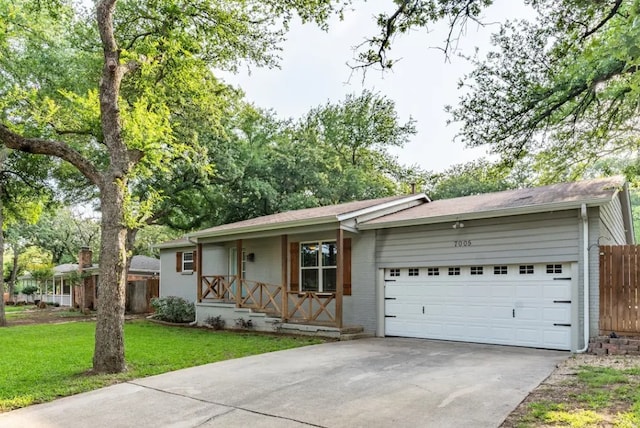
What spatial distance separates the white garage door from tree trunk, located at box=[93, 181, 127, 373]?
6832 millimetres

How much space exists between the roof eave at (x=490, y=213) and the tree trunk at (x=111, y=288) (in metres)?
6.39

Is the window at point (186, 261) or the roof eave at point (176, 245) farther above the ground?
the roof eave at point (176, 245)

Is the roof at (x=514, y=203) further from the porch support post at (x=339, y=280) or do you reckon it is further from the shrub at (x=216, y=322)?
the shrub at (x=216, y=322)

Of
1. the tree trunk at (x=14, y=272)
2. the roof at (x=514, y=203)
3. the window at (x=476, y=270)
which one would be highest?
the roof at (x=514, y=203)

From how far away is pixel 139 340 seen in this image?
36.5 ft

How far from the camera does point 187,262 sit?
61.8 feet

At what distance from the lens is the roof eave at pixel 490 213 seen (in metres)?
8.79

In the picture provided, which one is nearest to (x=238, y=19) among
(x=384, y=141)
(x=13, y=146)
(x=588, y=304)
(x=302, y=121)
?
(x=13, y=146)

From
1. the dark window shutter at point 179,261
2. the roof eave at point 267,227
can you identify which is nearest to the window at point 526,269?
the roof eave at point 267,227

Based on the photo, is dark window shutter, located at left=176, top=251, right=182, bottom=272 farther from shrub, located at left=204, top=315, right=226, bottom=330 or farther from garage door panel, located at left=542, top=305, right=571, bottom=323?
garage door panel, located at left=542, top=305, right=571, bottom=323

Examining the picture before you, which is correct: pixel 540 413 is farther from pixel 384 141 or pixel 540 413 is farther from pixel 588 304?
pixel 384 141

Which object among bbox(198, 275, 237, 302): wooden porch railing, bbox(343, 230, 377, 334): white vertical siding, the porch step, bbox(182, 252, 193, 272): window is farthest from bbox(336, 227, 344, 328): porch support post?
bbox(182, 252, 193, 272): window

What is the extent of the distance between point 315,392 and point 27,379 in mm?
4535

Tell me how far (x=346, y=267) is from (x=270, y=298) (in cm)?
255
